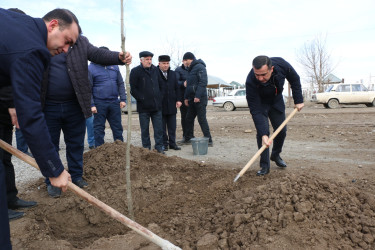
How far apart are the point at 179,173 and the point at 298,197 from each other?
6.87 feet

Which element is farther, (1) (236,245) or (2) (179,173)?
(2) (179,173)

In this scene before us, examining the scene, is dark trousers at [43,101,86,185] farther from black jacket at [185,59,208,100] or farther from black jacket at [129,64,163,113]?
black jacket at [185,59,208,100]

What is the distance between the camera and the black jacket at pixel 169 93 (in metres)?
6.56

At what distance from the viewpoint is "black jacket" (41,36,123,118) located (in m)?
3.43

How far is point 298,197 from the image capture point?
104 inches

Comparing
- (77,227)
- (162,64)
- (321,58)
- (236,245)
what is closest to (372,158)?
(236,245)

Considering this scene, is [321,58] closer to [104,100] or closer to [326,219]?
[104,100]

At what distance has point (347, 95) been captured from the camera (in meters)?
Answer: 17.4

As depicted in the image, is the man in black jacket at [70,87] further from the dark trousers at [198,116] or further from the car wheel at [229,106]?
the car wheel at [229,106]

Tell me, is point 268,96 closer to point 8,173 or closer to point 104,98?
point 104,98

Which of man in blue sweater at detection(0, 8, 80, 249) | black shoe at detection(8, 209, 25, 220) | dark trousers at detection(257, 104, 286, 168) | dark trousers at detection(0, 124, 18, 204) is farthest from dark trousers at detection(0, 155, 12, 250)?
dark trousers at detection(257, 104, 286, 168)

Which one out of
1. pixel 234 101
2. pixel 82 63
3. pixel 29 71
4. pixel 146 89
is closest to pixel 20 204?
pixel 82 63

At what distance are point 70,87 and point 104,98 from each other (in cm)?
224

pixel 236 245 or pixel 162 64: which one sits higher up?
pixel 162 64
